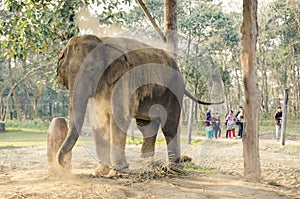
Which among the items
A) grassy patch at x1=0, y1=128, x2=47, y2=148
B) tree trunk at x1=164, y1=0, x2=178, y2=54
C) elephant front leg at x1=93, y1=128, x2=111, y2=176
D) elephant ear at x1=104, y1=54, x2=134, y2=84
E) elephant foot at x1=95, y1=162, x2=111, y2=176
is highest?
tree trunk at x1=164, y1=0, x2=178, y2=54

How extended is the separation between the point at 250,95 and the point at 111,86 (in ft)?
7.48

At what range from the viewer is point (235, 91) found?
43.5m

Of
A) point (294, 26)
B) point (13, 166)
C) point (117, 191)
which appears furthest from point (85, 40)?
point (294, 26)

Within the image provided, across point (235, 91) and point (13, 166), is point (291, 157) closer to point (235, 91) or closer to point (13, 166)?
point (13, 166)

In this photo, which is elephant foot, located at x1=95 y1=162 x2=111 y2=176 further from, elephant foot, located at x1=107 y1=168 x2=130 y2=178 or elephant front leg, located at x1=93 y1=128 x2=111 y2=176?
elephant foot, located at x1=107 y1=168 x2=130 y2=178

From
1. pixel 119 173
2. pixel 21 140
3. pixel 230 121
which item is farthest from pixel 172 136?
pixel 21 140

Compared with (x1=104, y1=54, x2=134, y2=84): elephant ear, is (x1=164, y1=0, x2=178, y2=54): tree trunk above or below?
above

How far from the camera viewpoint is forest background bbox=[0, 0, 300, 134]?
7809 mm

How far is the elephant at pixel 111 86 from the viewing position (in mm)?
5266

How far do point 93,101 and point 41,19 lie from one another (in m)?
2.85

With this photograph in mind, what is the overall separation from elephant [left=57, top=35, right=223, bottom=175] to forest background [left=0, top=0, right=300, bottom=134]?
1046 millimetres

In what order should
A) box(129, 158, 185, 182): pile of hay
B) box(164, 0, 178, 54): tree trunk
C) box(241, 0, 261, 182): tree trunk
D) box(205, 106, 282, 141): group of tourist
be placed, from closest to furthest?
box(129, 158, 185, 182): pile of hay < box(241, 0, 261, 182): tree trunk < box(164, 0, 178, 54): tree trunk < box(205, 106, 282, 141): group of tourist

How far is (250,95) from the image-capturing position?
21.3ft

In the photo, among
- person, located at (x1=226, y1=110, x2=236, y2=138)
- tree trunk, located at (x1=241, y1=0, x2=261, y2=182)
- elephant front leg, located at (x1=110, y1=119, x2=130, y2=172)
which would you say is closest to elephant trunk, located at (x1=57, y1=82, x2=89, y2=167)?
elephant front leg, located at (x1=110, y1=119, x2=130, y2=172)
